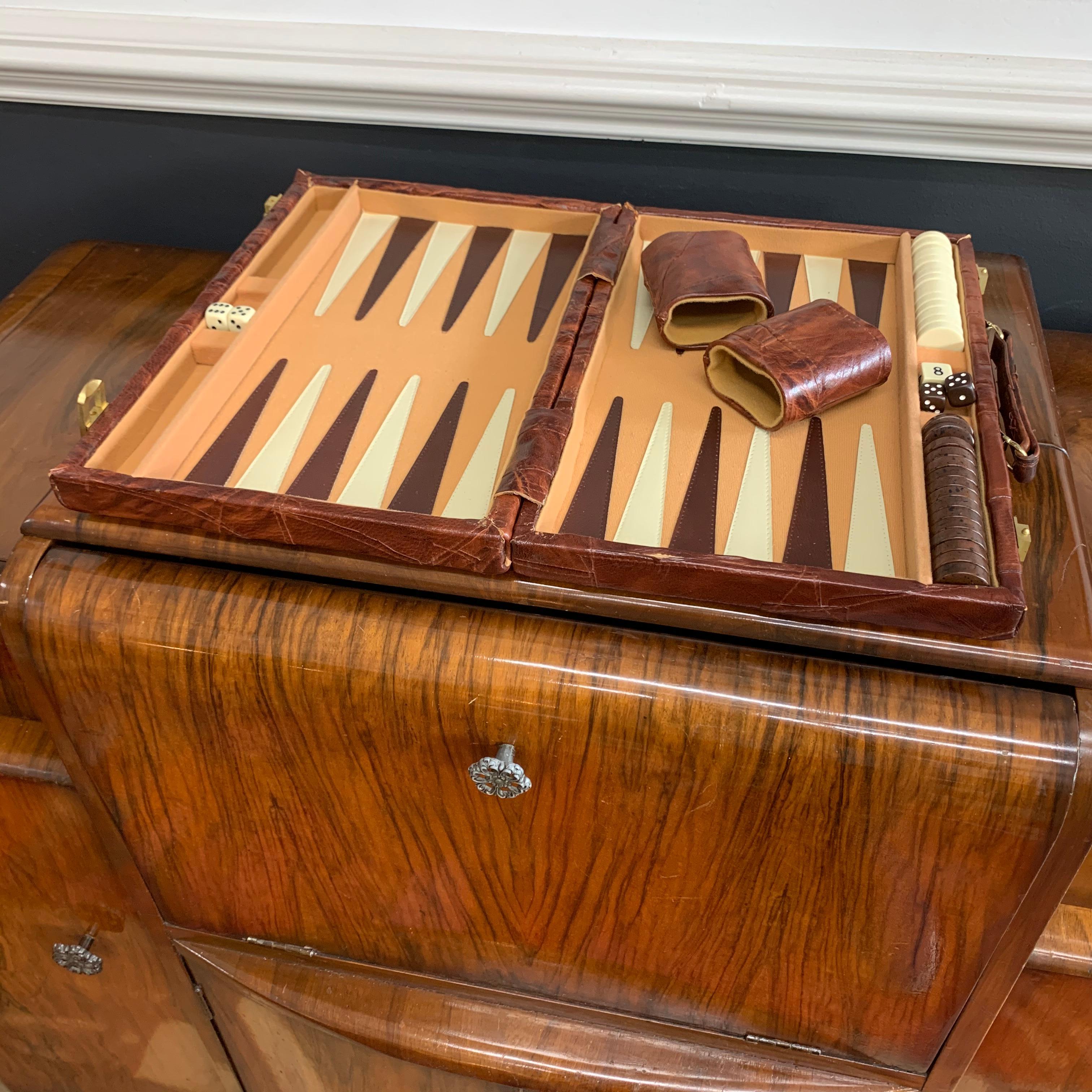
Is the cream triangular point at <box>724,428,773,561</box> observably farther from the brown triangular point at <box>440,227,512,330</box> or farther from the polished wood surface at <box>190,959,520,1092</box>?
the polished wood surface at <box>190,959,520,1092</box>

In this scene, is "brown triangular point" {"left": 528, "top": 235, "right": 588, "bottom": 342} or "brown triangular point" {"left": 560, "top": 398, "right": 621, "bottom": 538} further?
"brown triangular point" {"left": 528, "top": 235, "right": 588, "bottom": 342}

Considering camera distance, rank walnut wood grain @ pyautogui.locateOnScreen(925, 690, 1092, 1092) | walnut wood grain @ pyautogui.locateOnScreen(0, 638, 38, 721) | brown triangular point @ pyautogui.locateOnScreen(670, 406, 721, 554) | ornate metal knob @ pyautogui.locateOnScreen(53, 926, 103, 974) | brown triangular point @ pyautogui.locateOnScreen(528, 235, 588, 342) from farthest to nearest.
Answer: ornate metal knob @ pyautogui.locateOnScreen(53, 926, 103, 974)
brown triangular point @ pyautogui.locateOnScreen(528, 235, 588, 342)
walnut wood grain @ pyautogui.locateOnScreen(0, 638, 38, 721)
brown triangular point @ pyautogui.locateOnScreen(670, 406, 721, 554)
walnut wood grain @ pyautogui.locateOnScreen(925, 690, 1092, 1092)

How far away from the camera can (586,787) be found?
2.51ft

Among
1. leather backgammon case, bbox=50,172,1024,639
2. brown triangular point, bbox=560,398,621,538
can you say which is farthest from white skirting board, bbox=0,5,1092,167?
brown triangular point, bbox=560,398,621,538

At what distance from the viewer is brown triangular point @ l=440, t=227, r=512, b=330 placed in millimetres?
1012

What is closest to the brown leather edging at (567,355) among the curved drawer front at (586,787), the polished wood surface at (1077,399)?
the curved drawer front at (586,787)

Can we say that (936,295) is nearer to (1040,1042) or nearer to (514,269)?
(514,269)

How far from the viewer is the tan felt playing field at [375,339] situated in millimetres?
850

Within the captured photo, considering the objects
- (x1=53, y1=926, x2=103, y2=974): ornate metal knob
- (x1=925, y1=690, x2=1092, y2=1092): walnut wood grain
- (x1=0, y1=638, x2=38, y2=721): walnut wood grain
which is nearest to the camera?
(x1=925, y1=690, x2=1092, y2=1092): walnut wood grain

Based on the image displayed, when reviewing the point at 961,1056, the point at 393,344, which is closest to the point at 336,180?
the point at 393,344

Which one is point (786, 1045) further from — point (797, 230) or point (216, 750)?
point (797, 230)

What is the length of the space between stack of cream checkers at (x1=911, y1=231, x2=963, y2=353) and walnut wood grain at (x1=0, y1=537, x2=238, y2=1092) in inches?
31.8

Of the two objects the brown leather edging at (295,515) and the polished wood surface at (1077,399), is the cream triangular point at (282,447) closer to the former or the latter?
the brown leather edging at (295,515)

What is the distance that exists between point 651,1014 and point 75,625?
65 centimetres
